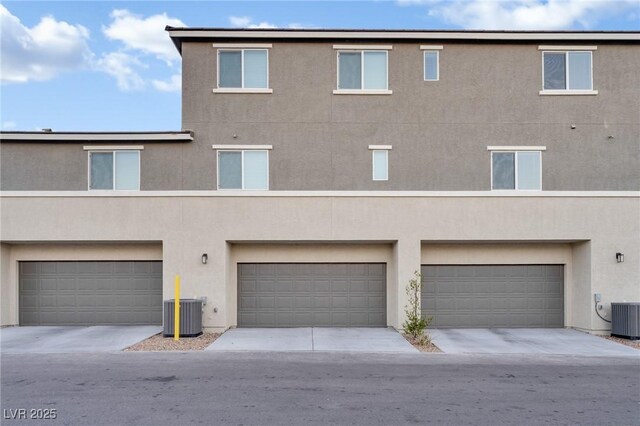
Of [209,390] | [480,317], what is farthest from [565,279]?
[209,390]

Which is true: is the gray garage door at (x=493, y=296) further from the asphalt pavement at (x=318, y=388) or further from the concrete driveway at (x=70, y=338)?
the concrete driveway at (x=70, y=338)

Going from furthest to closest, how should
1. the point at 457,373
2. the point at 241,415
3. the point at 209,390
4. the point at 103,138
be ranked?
the point at 103,138 < the point at 457,373 < the point at 209,390 < the point at 241,415

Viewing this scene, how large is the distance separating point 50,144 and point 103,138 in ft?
5.48

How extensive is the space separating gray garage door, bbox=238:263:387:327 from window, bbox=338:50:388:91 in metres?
5.47

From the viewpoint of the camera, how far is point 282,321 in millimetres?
15875

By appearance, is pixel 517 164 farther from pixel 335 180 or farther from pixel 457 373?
pixel 457 373

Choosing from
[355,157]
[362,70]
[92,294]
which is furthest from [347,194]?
[92,294]

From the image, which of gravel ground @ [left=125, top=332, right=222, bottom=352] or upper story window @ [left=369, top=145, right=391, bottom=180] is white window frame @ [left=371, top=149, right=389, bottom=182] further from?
gravel ground @ [left=125, top=332, right=222, bottom=352]

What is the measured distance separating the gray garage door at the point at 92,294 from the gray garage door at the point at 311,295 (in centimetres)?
275

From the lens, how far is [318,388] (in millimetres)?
9328

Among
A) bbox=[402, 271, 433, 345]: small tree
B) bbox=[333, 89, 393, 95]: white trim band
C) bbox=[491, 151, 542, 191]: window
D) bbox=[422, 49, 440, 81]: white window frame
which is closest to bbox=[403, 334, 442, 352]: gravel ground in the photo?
bbox=[402, 271, 433, 345]: small tree

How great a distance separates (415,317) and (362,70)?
743cm

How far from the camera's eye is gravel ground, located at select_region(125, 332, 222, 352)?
12.8 meters

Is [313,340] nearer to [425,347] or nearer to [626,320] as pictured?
[425,347]
